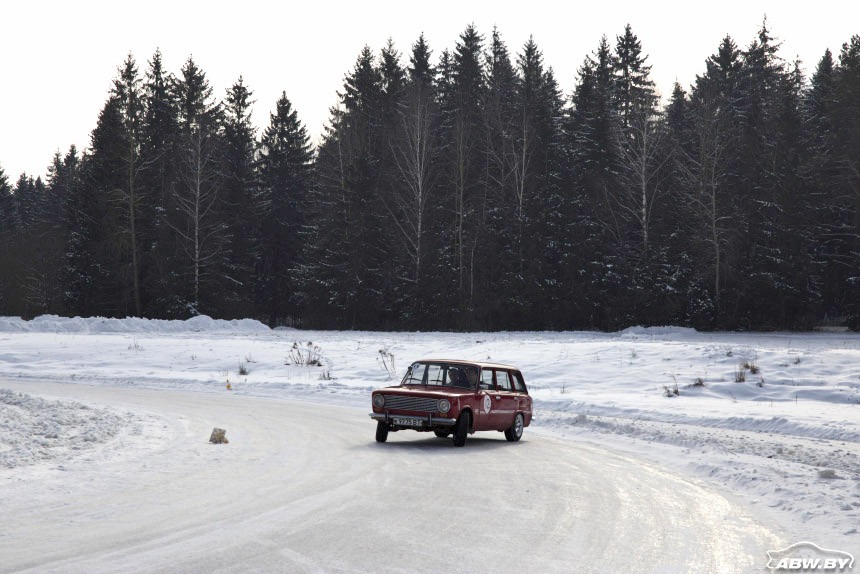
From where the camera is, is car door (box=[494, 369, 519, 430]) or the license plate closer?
the license plate

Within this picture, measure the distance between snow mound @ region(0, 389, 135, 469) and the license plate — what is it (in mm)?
4983

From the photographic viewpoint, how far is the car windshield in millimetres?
14875

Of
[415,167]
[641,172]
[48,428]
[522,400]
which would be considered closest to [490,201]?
[415,167]

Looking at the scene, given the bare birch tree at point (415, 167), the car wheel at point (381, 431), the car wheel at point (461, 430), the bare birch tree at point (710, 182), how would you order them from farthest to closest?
the bare birch tree at point (415, 167), the bare birch tree at point (710, 182), the car wheel at point (381, 431), the car wheel at point (461, 430)

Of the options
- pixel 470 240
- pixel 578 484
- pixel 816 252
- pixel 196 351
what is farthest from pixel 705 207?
pixel 578 484

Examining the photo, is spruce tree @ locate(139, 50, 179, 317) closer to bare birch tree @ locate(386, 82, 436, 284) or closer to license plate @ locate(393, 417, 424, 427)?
bare birch tree @ locate(386, 82, 436, 284)

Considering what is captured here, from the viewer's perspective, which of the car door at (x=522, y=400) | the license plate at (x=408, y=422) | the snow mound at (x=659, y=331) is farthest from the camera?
the snow mound at (x=659, y=331)

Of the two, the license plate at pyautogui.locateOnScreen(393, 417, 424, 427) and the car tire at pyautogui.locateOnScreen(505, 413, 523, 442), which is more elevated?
the license plate at pyautogui.locateOnScreen(393, 417, 424, 427)

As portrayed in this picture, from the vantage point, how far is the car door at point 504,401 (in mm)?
15016

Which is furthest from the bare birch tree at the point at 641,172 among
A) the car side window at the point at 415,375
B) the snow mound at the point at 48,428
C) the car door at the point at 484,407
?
the snow mound at the point at 48,428

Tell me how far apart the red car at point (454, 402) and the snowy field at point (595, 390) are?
140cm

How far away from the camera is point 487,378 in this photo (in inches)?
602

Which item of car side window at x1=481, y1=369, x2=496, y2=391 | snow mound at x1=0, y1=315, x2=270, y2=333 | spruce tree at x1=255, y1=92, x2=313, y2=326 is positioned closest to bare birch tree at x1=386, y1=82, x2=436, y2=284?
spruce tree at x1=255, y1=92, x2=313, y2=326

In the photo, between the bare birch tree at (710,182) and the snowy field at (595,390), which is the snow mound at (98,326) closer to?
the snowy field at (595,390)
